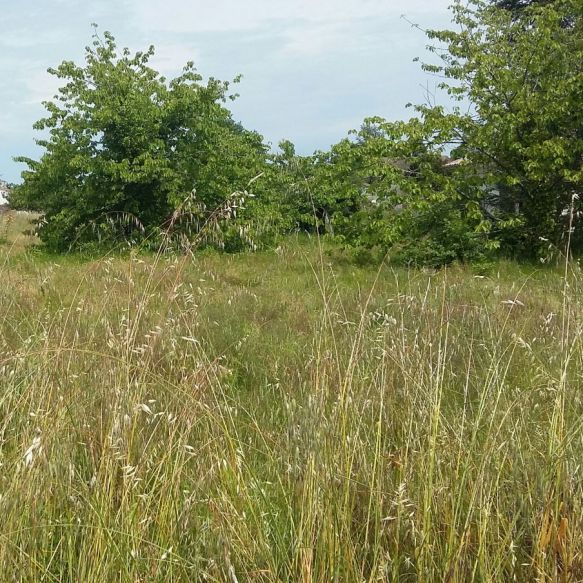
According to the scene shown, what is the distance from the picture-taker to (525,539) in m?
2.04

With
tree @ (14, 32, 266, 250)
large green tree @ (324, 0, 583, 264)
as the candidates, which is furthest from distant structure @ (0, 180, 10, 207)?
large green tree @ (324, 0, 583, 264)

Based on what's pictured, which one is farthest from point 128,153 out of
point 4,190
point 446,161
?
point 4,190

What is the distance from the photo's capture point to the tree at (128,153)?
13672 millimetres

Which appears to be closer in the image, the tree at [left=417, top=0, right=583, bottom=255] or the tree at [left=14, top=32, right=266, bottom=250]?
the tree at [left=417, top=0, right=583, bottom=255]

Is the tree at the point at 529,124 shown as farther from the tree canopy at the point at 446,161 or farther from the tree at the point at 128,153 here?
the tree at the point at 128,153

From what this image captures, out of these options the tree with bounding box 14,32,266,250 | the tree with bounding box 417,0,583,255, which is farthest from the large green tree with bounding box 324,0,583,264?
the tree with bounding box 14,32,266,250

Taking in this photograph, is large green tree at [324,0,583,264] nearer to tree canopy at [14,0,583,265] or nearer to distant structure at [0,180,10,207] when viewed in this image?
tree canopy at [14,0,583,265]

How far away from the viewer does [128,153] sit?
1399 cm

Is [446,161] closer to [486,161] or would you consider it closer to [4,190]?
[486,161]

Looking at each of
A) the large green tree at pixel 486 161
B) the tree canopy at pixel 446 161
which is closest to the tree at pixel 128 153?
the tree canopy at pixel 446 161

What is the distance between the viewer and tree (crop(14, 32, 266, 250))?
44.9 ft

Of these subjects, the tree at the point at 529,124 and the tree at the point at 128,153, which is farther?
the tree at the point at 128,153

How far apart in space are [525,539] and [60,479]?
4.80 feet

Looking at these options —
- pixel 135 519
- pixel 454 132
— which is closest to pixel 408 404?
pixel 135 519
